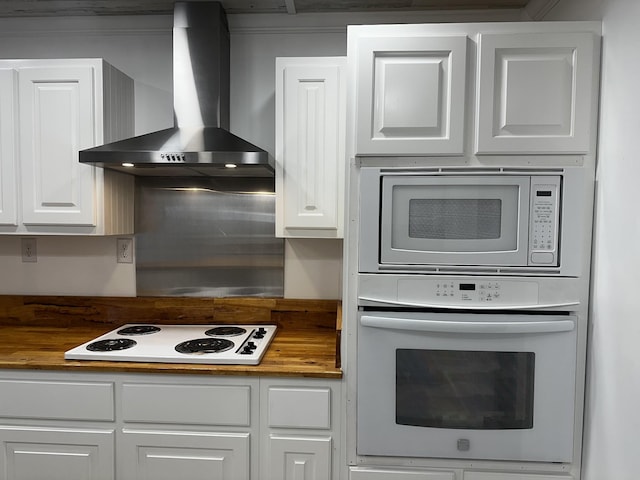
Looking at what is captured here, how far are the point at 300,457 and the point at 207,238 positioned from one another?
3.87 feet

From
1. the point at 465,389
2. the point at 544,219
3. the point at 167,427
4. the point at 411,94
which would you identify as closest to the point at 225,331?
the point at 167,427

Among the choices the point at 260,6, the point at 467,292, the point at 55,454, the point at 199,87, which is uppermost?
the point at 260,6

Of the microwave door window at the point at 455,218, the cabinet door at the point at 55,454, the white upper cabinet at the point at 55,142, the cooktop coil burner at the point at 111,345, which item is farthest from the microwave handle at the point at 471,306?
the white upper cabinet at the point at 55,142

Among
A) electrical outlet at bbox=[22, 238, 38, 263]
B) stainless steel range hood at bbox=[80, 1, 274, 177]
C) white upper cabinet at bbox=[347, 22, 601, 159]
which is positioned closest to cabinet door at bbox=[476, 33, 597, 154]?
white upper cabinet at bbox=[347, 22, 601, 159]

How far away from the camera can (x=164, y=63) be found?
90.0 inches

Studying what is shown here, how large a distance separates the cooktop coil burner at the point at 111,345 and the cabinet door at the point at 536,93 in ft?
5.42

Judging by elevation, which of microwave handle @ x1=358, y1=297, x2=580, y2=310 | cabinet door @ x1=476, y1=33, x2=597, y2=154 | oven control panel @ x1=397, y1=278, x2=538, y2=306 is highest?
cabinet door @ x1=476, y1=33, x2=597, y2=154

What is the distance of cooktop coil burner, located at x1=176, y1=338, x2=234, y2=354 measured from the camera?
1.88 metres

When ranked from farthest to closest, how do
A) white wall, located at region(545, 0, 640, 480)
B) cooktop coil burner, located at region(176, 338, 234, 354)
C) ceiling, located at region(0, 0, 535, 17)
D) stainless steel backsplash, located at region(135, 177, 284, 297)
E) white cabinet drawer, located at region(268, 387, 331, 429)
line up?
stainless steel backsplash, located at region(135, 177, 284, 297) → ceiling, located at region(0, 0, 535, 17) → cooktop coil burner, located at region(176, 338, 234, 354) → white cabinet drawer, located at region(268, 387, 331, 429) → white wall, located at region(545, 0, 640, 480)

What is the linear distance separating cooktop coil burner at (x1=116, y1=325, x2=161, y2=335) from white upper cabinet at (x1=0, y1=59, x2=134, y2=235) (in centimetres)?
50

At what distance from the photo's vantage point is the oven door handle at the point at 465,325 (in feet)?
5.13

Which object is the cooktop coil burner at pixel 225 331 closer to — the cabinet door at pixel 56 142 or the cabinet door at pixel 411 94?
the cabinet door at pixel 56 142

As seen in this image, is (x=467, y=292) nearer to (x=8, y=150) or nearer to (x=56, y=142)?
(x=56, y=142)

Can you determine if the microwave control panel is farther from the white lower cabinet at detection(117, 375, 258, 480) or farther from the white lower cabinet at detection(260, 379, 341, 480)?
the white lower cabinet at detection(117, 375, 258, 480)
